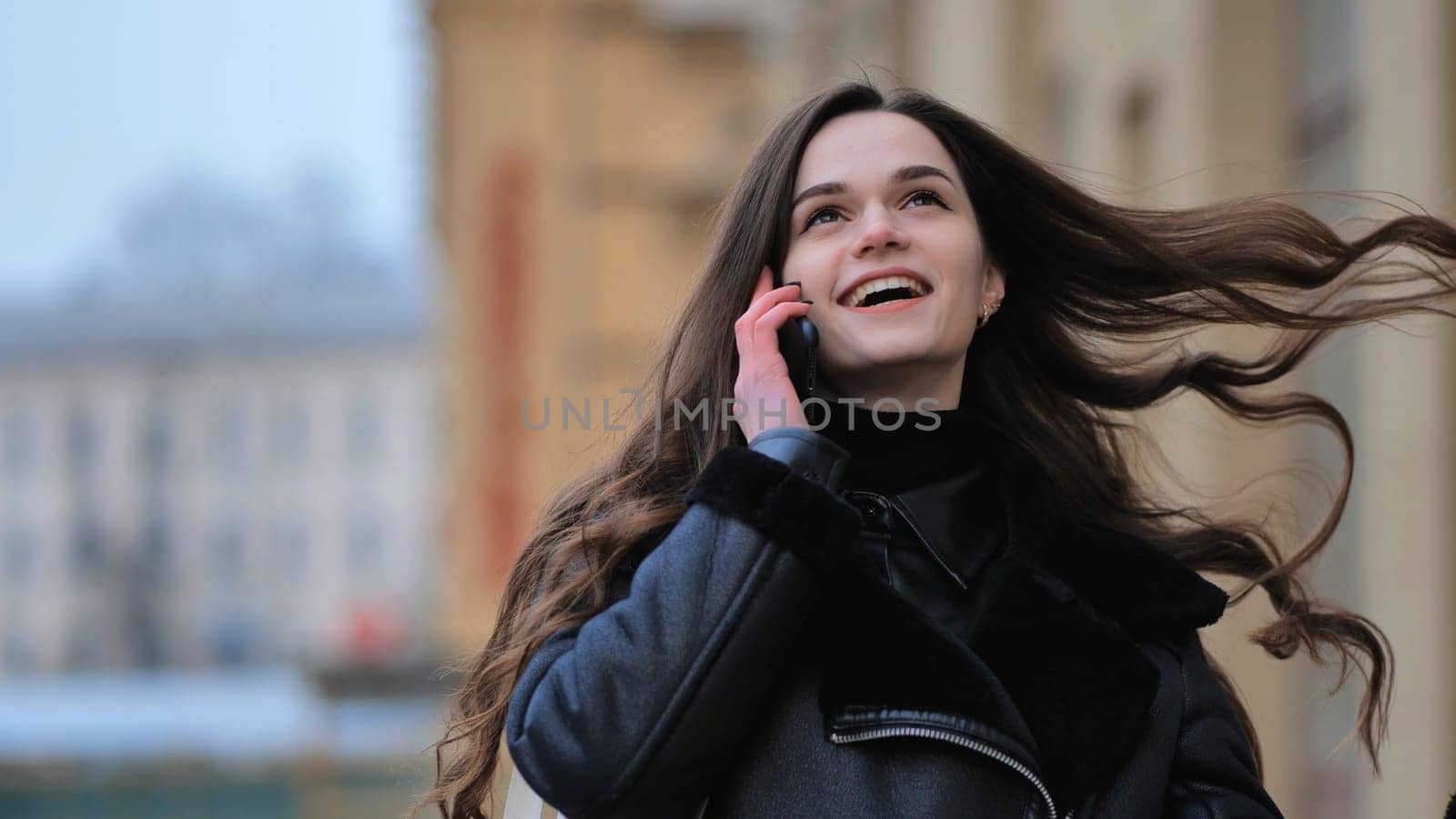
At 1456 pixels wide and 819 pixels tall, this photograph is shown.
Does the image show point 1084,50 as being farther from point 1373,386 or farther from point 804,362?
point 804,362

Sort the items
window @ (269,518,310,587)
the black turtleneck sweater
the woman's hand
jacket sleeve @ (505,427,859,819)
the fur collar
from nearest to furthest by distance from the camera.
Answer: jacket sleeve @ (505,427,859,819), the fur collar, the woman's hand, the black turtleneck sweater, window @ (269,518,310,587)

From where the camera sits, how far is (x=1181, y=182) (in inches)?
304

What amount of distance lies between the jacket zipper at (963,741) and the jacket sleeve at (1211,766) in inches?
9.2

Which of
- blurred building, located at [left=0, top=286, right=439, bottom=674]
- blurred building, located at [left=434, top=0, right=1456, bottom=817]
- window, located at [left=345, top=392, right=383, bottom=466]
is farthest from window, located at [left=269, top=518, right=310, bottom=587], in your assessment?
blurred building, located at [left=434, top=0, right=1456, bottom=817]

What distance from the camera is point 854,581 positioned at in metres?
2.43

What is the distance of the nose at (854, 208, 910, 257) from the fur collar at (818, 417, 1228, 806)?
1.17 ft

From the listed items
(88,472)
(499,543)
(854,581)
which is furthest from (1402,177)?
(88,472)

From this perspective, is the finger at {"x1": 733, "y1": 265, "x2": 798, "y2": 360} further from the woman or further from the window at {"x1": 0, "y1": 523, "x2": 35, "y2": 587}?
the window at {"x1": 0, "y1": 523, "x2": 35, "y2": 587}

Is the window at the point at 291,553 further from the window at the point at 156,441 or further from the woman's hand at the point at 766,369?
the woman's hand at the point at 766,369

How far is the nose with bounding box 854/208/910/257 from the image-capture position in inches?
102

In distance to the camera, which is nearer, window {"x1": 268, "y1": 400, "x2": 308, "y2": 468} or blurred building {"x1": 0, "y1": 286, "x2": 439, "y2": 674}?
blurred building {"x1": 0, "y1": 286, "x2": 439, "y2": 674}

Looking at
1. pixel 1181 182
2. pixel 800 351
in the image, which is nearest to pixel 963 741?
pixel 800 351

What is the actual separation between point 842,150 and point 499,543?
26.3 metres

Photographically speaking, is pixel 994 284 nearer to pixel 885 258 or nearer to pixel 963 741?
pixel 885 258
